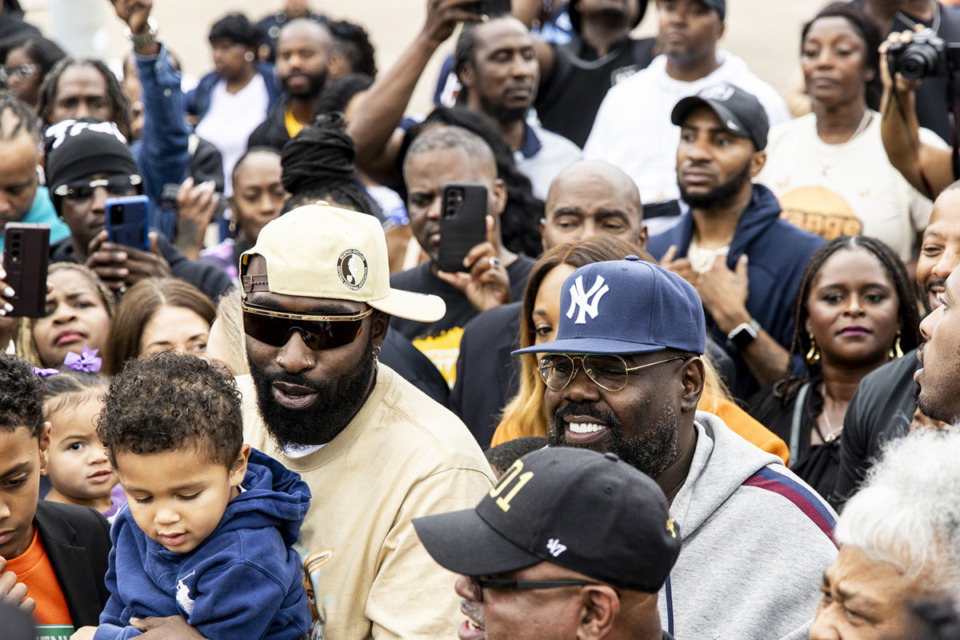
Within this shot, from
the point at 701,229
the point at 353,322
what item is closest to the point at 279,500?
the point at 353,322

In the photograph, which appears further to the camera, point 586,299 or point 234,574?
point 586,299

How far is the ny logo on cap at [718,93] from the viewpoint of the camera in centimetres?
594

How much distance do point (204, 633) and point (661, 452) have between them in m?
1.36

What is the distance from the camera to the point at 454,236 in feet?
17.9

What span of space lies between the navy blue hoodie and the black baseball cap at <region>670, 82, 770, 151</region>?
3.41 m

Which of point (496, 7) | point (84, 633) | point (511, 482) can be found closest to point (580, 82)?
point (496, 7)

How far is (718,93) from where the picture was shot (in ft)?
19.6

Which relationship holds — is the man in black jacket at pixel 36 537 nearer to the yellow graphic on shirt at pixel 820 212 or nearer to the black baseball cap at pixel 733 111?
the black baseball cap at pixel 733 111

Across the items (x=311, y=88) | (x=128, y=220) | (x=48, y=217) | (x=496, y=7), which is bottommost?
(x=48, y=217)

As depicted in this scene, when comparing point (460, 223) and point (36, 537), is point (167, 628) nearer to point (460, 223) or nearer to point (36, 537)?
point (36, 537)

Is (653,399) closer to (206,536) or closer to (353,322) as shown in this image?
(353,322)

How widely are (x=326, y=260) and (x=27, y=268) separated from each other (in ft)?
6.75

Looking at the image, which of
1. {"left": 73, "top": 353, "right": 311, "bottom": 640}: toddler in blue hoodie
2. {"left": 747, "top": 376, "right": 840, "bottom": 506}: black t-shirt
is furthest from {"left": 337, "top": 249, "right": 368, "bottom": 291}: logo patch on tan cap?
{"left": 747, "top": 376, "right": 840, "bottom": 506}: black t-shirt

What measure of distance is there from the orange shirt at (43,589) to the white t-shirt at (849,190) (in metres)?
4.26
